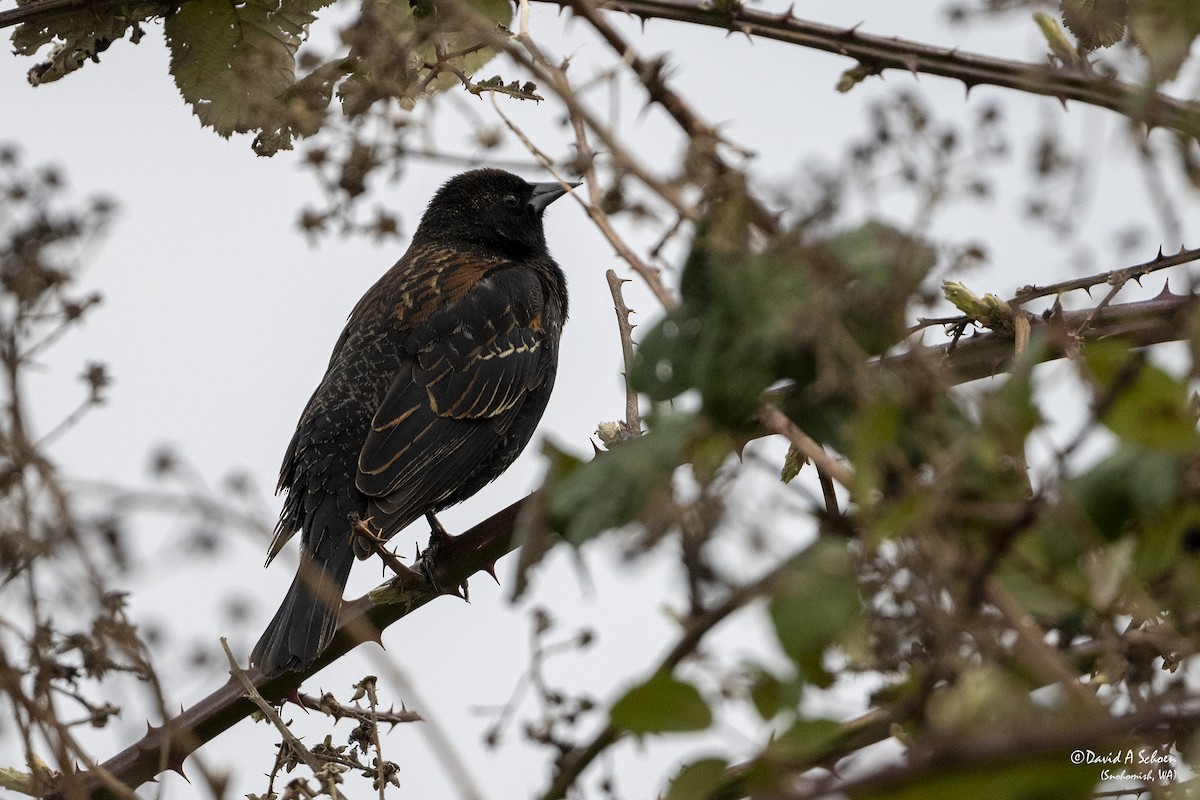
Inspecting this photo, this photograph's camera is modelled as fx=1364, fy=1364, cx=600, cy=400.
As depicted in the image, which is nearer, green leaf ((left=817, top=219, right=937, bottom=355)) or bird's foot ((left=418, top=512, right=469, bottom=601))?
green leaf ((left=817, top=219, right=937, bottom=355))

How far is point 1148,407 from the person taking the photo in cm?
110

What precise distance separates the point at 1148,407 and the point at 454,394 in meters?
3.94

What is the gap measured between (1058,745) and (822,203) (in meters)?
0.55

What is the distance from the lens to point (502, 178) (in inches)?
238

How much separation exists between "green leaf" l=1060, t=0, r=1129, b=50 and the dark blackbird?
276 cm

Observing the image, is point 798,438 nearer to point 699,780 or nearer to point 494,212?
point 699,780

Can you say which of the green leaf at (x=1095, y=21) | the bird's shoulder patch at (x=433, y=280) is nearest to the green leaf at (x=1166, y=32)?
the green leaf at (x=1095, y=21)

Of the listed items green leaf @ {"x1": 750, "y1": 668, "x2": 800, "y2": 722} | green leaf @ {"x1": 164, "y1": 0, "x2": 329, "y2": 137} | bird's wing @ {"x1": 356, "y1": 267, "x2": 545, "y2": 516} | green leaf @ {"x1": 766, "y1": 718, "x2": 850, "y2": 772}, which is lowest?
green leaf @ {"x1": 766, "y1": 718, "x2": 850, "y2": 772}

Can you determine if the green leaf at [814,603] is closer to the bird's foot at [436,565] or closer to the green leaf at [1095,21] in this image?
the green leaf at [1095,21]

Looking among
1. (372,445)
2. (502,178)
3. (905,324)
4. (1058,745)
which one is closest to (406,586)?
(372,445)

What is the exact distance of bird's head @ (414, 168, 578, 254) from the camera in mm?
5941

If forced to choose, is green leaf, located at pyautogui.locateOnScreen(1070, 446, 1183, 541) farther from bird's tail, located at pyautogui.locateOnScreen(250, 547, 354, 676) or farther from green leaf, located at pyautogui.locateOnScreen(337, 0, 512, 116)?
bird's tail, located at pyautogui.locateOnScreen(250, 547, 354, 676)

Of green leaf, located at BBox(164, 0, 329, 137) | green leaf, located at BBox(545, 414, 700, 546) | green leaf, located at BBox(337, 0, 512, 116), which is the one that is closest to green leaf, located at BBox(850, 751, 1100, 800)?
green leaf, located at BBox(545, 414, 700, 546)

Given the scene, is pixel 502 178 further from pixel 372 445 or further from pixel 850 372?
pixel 850 372
